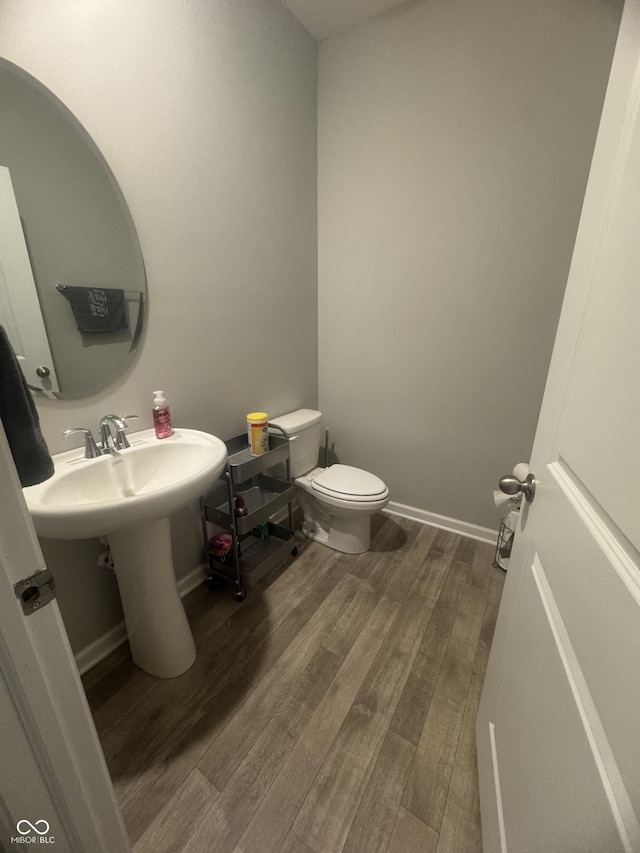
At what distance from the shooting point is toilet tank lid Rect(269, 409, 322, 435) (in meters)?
1.79

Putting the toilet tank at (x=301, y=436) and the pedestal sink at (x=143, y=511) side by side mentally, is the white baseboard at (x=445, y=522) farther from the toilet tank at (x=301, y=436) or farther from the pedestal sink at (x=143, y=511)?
the pedestal sink at (x=143, y=511)

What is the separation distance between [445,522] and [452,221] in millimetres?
1626


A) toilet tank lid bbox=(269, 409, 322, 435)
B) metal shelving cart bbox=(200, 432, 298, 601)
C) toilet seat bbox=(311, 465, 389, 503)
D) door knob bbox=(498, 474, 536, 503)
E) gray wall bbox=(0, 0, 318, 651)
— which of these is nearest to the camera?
door knob bbox=(498, 474, 536, 503)

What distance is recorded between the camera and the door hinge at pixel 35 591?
45 centimetres

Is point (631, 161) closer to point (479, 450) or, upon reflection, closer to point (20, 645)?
point (20, 645)

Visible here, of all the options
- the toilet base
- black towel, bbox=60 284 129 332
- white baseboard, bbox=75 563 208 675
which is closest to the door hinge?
black towel, bbox=60 284 129 332

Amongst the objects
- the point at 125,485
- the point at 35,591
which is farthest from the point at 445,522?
the point at 35,591

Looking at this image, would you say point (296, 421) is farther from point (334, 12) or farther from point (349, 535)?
point (334, 12)

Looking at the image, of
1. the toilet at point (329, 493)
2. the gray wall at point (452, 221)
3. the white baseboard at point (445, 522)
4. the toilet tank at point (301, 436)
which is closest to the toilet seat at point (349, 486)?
the toilet at point (329, 493)

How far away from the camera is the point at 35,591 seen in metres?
0.46

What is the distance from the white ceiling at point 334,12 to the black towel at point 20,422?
2.07 meters

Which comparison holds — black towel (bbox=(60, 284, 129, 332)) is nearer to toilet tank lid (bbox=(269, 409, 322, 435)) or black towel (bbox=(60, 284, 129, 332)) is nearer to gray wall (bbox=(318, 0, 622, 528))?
toilet tank lid (bbox=(269, 409, 322, 435))

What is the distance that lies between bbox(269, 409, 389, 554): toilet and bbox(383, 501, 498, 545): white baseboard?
15.3 inches

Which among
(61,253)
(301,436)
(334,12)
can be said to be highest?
(334,12)
